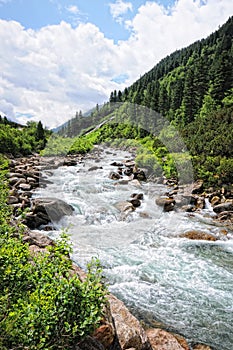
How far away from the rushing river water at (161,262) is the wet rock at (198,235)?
29cm

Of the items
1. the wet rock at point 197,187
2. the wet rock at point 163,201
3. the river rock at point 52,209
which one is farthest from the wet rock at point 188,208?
the river rock at point 52,209

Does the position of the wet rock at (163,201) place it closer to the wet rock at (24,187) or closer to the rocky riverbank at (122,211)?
the rocky riverbank at (122,211)

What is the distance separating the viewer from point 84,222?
12.5 meters

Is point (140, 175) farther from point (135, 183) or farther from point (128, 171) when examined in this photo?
point (128, 171)

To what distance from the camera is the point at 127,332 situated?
170 inches

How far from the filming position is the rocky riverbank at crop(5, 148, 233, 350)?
413 cm

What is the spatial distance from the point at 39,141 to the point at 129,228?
3568 cm

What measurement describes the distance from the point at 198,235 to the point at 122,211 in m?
4.42

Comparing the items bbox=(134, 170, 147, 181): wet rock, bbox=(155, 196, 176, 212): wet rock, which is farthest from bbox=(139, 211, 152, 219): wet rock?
bbox=(134, 170, 147, 181): wet rock

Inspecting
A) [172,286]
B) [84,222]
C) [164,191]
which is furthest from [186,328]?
[164,191]

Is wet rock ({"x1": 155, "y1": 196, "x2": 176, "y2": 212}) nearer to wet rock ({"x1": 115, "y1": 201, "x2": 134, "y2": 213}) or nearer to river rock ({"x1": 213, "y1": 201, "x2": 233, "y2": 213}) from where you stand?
wet rock ({"x1": 115, "y1": 201, "x2": 134, "y2": 213})

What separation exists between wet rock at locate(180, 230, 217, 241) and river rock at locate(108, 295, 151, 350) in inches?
270

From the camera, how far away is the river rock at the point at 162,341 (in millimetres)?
4766

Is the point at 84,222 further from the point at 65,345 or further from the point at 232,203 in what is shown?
the point at 65,345
